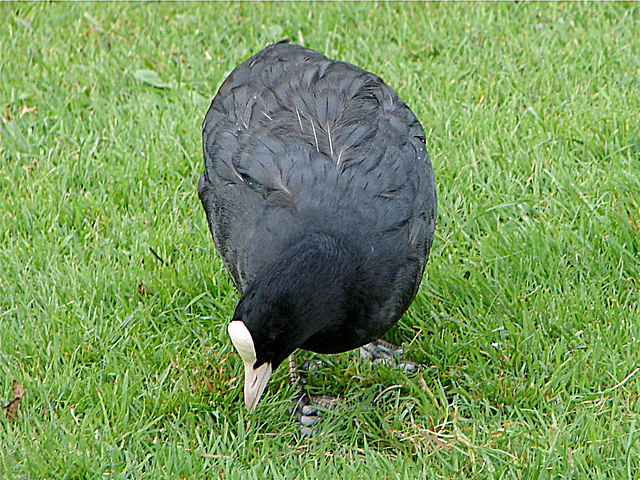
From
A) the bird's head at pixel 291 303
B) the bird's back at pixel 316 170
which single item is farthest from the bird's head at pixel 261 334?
the bird's back at pixel 316 170

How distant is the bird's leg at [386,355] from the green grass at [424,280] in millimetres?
78

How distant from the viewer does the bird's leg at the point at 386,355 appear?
401cm

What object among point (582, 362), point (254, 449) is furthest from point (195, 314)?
point (582, 362)

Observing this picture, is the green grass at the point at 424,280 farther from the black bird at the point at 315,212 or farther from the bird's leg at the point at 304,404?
the black bird at the point at 315,212

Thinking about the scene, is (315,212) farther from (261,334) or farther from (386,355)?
(386,355)

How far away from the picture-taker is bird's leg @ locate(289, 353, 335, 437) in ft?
12.5

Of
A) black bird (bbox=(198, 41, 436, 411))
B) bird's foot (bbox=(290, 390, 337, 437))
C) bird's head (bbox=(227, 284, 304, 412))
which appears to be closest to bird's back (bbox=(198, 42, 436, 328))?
black bird (bbox=(198, 41, 436, 411))

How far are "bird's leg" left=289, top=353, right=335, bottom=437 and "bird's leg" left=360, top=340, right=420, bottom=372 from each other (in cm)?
31

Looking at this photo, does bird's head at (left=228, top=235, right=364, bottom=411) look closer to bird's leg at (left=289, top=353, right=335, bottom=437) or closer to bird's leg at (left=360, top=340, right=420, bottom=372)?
bird's leg at (left=289, top=353, right=335, bottom=437)

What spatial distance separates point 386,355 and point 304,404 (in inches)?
19.0

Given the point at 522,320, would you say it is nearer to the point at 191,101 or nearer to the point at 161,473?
the point at 161,473

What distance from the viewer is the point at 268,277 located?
3105mm

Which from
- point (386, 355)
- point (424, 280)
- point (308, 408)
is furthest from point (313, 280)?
point (424, 280)

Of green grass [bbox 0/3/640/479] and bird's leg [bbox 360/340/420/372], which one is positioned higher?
green grass [bbox 0/3/640/479]
